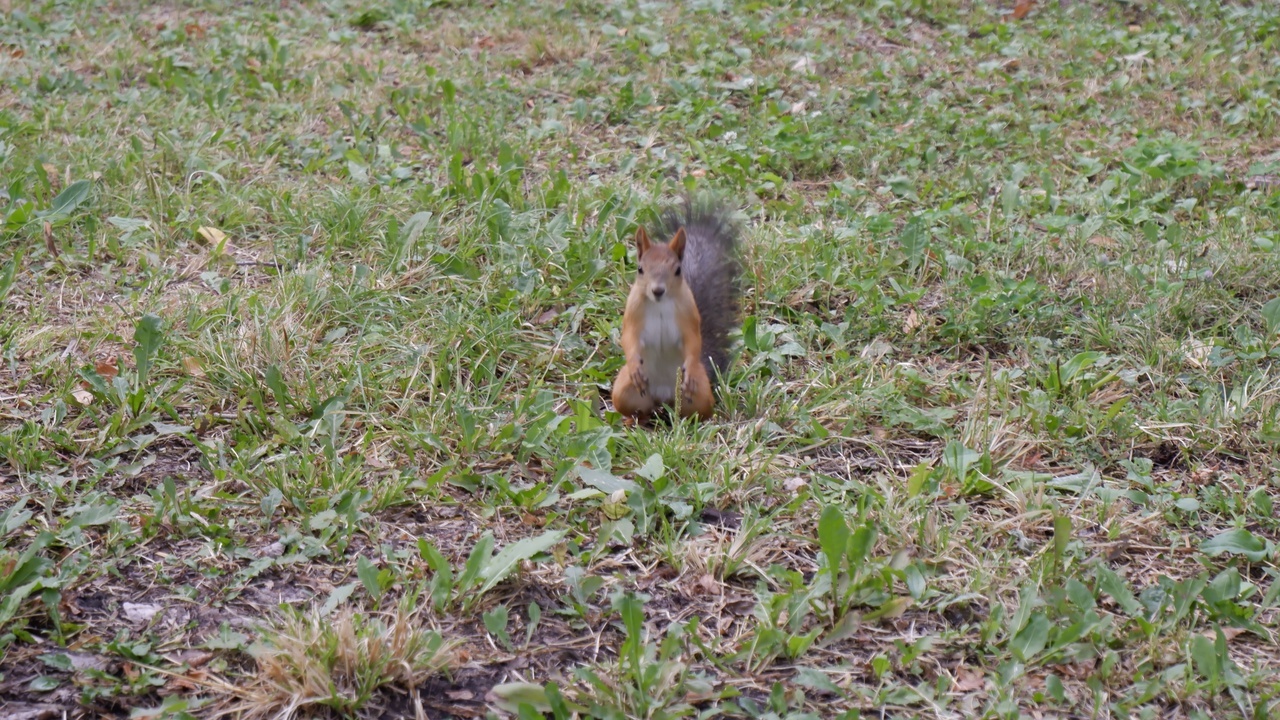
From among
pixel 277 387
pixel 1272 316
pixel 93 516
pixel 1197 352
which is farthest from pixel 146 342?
pixel 1272 316

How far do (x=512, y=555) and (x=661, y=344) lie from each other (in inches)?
29.4

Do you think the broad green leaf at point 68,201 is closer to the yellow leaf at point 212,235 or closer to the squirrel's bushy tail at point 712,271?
the yellow leaf at point 212,235

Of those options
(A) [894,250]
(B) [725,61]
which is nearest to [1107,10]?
(B) [725,61]

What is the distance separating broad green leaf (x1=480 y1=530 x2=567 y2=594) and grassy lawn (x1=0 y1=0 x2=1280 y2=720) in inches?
0.6

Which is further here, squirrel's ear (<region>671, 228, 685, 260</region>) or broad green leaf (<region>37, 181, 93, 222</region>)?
broad green leaf (<region>37, 181, 93, 222</region>)

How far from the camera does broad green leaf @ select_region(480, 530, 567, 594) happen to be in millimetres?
2225

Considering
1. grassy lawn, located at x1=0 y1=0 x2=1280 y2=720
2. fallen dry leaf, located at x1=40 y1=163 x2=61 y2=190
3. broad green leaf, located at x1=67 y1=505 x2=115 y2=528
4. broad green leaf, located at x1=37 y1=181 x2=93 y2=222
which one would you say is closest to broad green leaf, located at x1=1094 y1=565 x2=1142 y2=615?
grassy lawn, located at x1=0 y1=0 x2=1280 y2=720

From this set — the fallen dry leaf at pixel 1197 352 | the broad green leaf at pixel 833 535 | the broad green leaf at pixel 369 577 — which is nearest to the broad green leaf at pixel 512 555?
the broad green leaf at pixel 369 577

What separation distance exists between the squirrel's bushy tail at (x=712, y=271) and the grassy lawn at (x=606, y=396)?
3.8 inches

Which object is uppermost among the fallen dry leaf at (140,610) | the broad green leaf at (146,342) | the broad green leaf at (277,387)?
the broad green leaf at (146,342)

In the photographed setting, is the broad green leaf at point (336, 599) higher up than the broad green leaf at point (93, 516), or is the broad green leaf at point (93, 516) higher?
the broad green leaf at point (93, 516)

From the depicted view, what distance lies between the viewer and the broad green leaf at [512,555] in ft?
7.30

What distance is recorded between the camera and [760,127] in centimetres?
484

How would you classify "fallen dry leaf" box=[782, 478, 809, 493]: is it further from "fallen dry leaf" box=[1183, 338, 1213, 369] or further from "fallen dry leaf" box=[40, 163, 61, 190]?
"fallen dry leaf" box=[40, 163, 61, 190]
